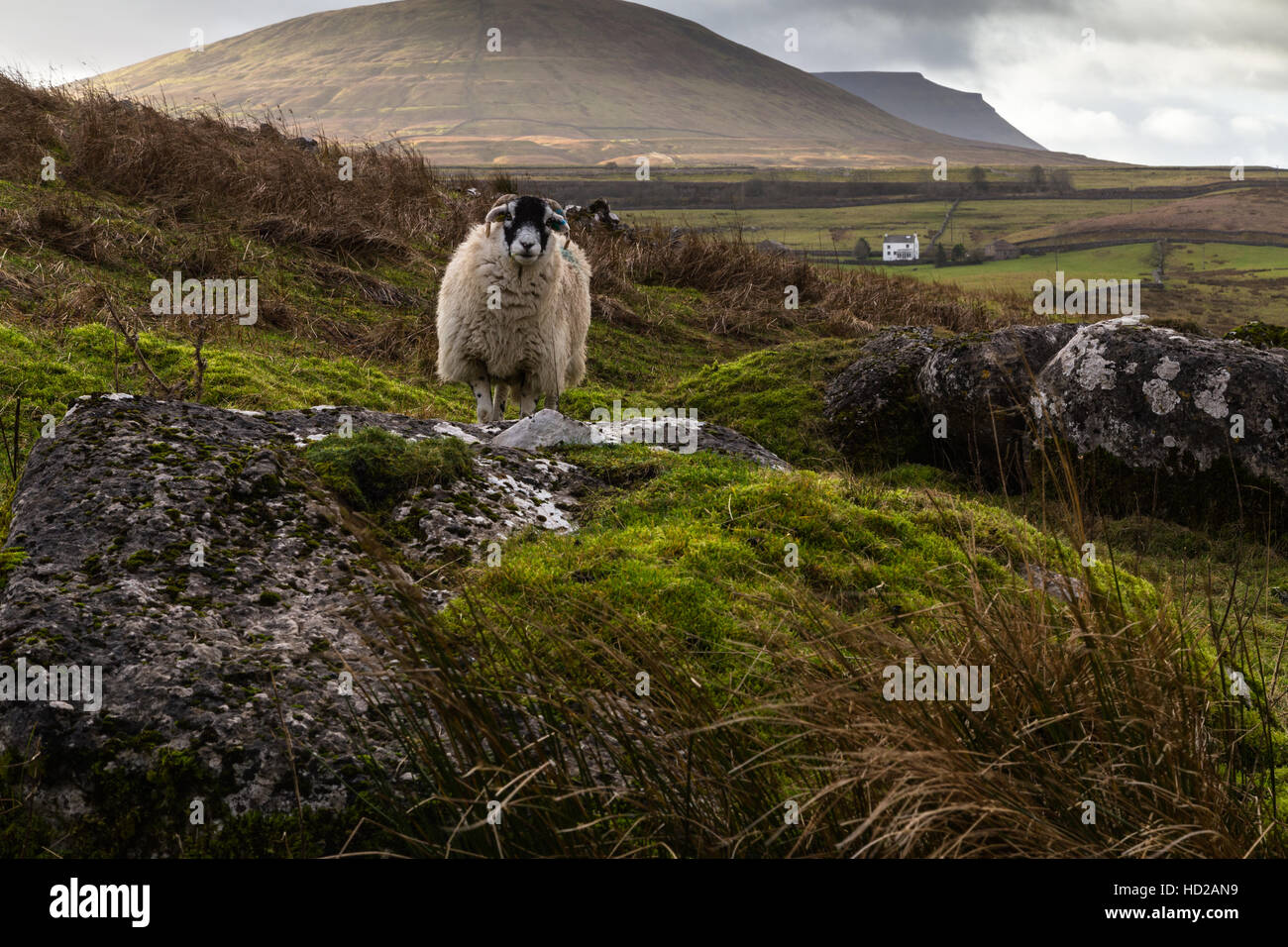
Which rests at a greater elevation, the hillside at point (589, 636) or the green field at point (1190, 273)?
the green field at point (1190, 273)

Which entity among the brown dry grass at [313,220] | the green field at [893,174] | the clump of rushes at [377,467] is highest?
the green field at [893,174]

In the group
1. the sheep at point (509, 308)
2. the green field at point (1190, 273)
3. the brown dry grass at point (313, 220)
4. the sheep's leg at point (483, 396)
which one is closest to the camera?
the sheep at point (509, 308)

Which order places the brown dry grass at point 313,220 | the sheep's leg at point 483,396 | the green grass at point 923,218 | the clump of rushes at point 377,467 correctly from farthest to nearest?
1. the green grass at point 923,218
2. the brown dry grass at point 313,220
3. the sheep's leg at point 483,396
4. the clump of rushes at point 377,467

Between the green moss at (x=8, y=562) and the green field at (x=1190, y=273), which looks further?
the green field at (x=1190, y=273)

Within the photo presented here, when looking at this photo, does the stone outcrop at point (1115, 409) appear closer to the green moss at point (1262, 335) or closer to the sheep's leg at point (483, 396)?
the green moss at point (1262, 335)

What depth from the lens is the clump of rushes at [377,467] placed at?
15.9 ft

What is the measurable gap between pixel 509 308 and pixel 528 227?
0.89 m

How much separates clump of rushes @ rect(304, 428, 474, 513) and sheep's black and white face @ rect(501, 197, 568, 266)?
169 inches

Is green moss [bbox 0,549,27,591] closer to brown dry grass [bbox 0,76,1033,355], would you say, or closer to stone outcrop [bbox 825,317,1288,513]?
stone outcrop [bbox 825,317,1288,513]

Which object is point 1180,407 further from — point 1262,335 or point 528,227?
point 528,227

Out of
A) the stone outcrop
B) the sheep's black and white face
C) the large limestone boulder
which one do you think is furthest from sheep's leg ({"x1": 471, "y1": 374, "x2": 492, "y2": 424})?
the large limestone boulder

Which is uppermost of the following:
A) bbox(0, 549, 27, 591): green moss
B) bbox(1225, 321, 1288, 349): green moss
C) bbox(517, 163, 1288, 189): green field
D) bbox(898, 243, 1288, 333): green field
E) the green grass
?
bbox(517, 163, 1288, 189): green field

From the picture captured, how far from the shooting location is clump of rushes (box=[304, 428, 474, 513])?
15.9 ft

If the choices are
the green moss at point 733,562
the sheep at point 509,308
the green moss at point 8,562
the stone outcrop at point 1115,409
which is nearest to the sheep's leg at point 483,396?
the sheep at point 509,308
